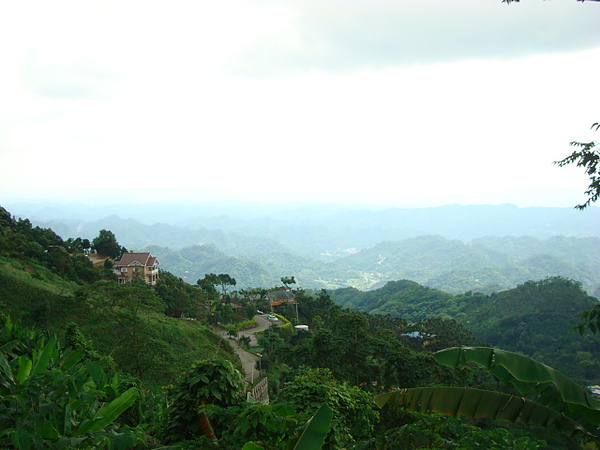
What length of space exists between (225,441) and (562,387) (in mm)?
2602

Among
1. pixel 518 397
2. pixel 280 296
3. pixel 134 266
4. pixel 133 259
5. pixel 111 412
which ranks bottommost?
pixel 280 296

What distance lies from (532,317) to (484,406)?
3689cm

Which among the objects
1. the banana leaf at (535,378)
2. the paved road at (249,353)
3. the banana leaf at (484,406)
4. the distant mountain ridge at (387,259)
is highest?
the banana leaf at (535,378)

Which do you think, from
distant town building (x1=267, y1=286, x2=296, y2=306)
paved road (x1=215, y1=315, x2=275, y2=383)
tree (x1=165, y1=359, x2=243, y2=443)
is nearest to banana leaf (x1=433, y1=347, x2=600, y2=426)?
tree (x1=165, y1=359, x2=243, y2=443)

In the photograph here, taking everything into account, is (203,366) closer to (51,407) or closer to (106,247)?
(51,407)

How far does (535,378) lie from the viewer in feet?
10.4

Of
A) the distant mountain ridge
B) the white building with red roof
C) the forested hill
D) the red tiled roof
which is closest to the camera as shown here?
the white building with red roof

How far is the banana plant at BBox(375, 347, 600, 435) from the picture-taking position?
3.19 metres

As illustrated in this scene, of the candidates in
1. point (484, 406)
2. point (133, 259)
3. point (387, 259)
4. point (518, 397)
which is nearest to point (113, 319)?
point (484, 406)

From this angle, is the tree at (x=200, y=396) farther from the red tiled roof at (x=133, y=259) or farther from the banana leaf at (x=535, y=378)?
the red tiled roof at (x=133, y=259)

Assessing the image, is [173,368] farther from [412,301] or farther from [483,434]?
[412,301]

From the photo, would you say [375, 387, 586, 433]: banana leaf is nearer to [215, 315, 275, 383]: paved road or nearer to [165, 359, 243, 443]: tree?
[165, 359, 243, 443]: tree

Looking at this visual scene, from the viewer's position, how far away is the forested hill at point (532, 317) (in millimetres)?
27438

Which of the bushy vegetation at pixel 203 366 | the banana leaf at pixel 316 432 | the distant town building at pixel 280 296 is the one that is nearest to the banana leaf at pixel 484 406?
the bushy vegetation at pixel 203 366
